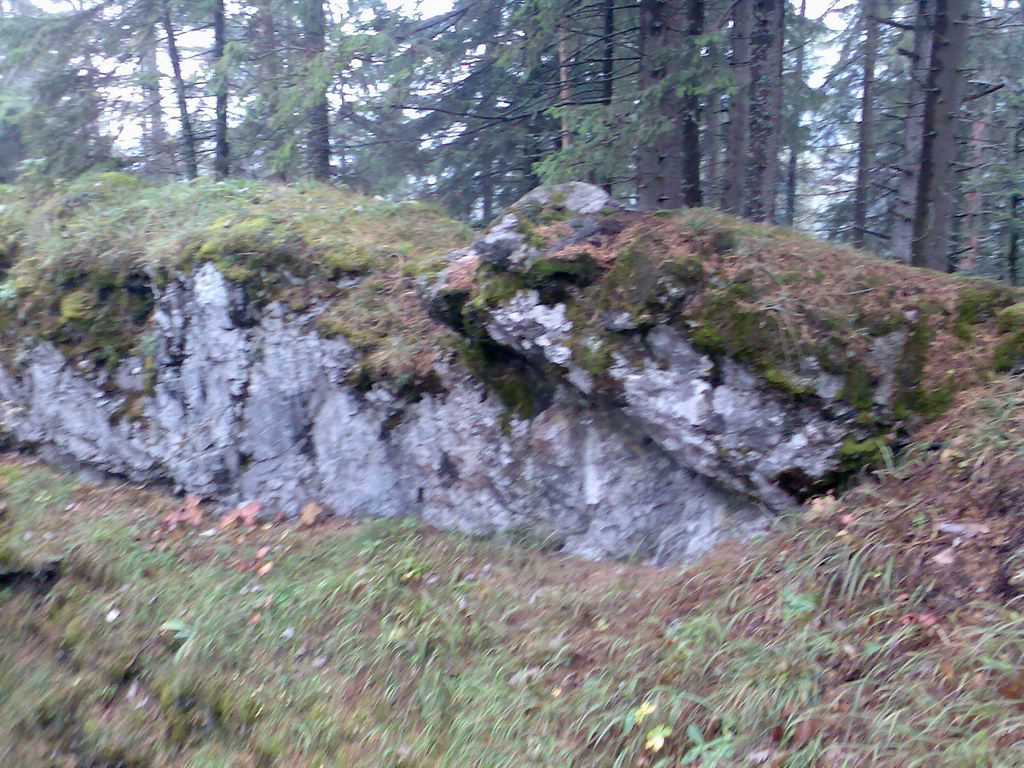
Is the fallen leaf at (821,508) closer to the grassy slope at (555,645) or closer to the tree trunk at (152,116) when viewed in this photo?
the grassy slope at (555,645)

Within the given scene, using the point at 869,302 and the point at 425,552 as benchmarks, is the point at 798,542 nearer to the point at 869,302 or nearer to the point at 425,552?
the point at 869,302

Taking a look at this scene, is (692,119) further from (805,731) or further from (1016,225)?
(805,731)

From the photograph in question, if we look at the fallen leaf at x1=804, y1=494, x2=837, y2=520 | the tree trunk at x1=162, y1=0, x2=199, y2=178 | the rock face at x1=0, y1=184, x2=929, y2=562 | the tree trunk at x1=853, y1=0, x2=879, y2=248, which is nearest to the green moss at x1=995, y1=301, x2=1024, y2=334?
the rock face at x1=0, y1=184, x2=929, y2=562

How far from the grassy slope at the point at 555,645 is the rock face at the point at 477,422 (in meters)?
0.39

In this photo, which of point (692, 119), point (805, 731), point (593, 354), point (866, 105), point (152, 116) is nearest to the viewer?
point (805, 731)

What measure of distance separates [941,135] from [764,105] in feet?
6.11

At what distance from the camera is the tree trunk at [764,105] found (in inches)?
316

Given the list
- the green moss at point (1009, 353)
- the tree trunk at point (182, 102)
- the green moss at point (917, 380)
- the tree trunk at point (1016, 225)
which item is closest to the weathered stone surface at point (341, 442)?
the green moss at point (917, 380)

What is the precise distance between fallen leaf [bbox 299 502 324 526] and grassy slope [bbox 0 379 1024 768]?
31 centimetres

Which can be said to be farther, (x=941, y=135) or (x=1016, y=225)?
(x=1016, y=225)

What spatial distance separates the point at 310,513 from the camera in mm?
6242

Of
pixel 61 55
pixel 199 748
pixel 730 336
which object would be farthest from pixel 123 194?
pixel 730 336

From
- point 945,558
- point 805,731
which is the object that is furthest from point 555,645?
point 945,558

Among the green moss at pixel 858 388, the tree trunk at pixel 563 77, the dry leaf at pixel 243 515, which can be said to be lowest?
the dry leaf at pixel 243 515
